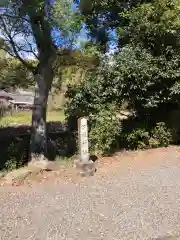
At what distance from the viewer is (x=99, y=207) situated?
705 cm

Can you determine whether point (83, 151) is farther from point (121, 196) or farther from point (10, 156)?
point (10, 156)

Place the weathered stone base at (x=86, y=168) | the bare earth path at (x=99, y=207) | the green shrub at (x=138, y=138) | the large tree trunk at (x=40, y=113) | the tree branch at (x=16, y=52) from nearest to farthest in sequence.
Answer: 1. the bare earth path at (x=99, y=207)
2. the weathered stone base at (x=86, y=168)
3. the tree branch at (x=16, y=52)
4. the large tree trunk at (x=40, y=113)
5. the green shrub at (x=138, y=138)

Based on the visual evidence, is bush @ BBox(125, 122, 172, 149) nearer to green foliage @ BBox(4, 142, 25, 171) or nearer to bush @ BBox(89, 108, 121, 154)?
bush @ BBox(89, 108, 121, 154)

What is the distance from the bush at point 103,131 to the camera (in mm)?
11922

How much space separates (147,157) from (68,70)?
433 cm

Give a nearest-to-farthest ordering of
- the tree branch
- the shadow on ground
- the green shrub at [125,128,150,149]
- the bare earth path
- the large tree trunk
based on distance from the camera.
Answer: the bare earth path, the tree branch, the large tree trunk, the shadow on ground, the green shrub at [125,128,150,149]

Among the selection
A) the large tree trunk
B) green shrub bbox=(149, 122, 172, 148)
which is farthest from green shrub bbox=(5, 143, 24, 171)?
green shrub bbox=(149, 122, 172, 148)

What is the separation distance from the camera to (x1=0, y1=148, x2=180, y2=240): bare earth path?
590 centimetres

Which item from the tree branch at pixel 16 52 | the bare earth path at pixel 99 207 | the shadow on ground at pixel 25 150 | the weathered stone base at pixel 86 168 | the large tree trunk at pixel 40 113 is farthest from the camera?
the shadow on ground at pixel 25 150

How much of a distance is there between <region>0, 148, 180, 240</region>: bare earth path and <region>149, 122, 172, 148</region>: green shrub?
2.84 meters

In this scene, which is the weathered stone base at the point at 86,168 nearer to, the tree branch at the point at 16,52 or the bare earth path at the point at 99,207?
the bare earth path at the point at 99,207

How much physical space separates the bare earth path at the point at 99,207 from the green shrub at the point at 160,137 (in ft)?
9.31

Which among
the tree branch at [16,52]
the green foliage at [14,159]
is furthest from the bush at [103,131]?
the tree branch at [16,52]

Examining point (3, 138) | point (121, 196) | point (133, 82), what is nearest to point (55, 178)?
point (121, 196)
